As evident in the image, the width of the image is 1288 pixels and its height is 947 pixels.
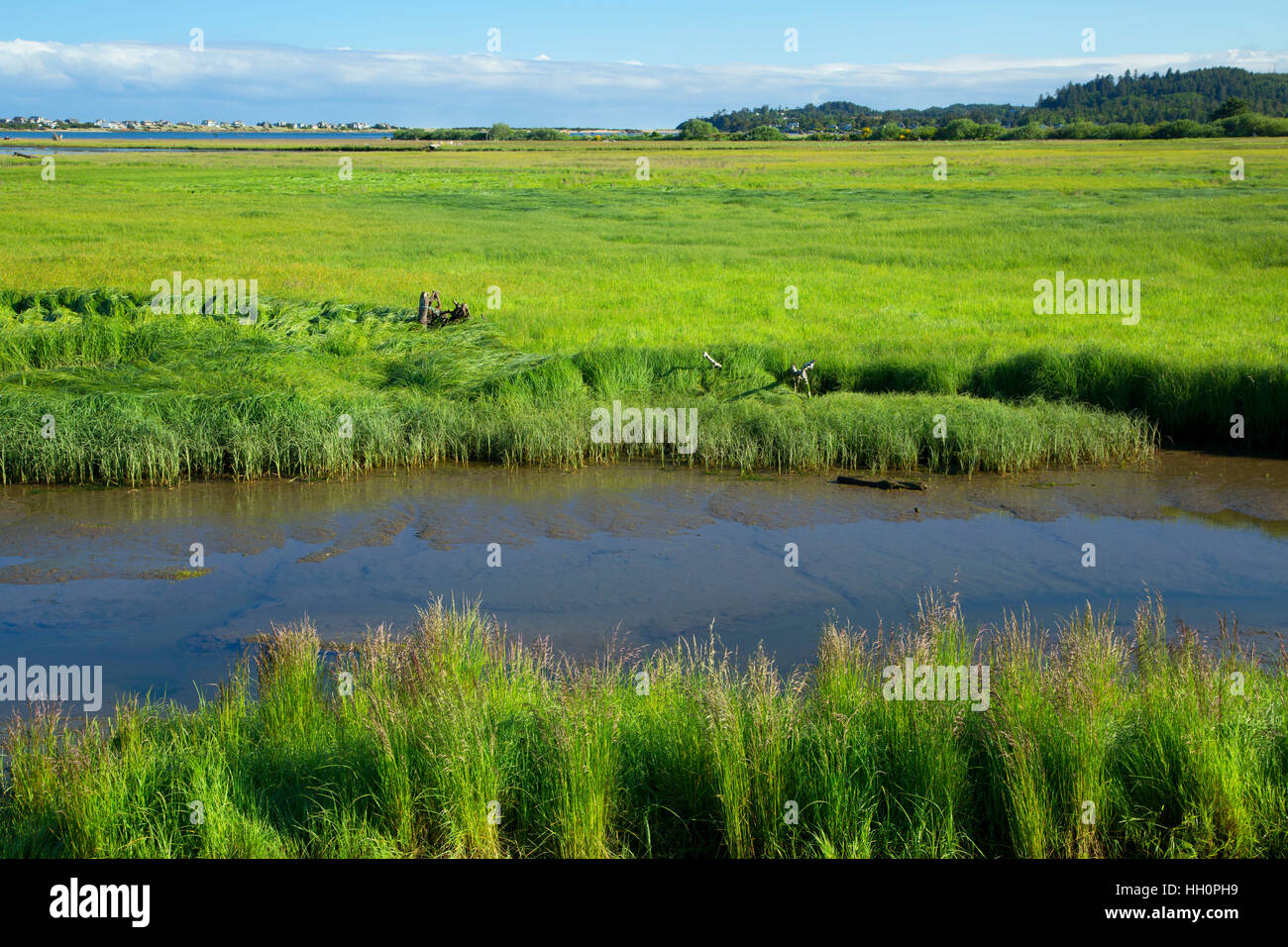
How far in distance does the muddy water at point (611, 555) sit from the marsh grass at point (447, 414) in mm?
418

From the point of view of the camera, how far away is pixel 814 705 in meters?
5.60

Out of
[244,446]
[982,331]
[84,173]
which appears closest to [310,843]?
[244,446]

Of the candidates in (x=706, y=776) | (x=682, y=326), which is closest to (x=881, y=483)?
(x=682, y=326)

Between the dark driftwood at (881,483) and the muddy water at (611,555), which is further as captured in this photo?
the dark driftwood at (881,483)

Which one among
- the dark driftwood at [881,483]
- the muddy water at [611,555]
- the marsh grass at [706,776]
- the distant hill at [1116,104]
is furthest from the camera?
the distant hill at [1116,104]

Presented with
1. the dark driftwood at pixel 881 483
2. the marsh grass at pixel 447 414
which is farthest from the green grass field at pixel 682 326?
the dark driftwood at pixel 881 483

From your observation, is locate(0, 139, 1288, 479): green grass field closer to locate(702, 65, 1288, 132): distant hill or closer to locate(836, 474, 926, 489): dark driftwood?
locate(836, 474, 926, 489): dark driftwood

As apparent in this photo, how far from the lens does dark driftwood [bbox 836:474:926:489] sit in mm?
11742

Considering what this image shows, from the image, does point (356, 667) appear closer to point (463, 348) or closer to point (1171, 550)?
point (1171, 550)

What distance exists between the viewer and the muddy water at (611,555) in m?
8.20

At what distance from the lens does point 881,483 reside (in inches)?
465

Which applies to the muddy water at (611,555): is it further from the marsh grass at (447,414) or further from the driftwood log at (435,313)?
the driftwood log at (435,313)

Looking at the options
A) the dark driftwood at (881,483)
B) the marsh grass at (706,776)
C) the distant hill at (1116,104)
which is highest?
the distant hill at (1116,104)

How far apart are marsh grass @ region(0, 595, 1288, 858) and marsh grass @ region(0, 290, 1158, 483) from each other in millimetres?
7020
